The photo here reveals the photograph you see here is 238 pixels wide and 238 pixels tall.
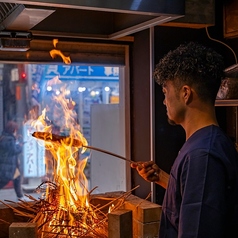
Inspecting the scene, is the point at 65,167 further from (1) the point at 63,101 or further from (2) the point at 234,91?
(2) the point at 234,91

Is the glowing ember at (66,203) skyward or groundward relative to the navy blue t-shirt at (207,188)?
groundward

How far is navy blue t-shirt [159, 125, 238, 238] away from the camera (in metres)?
1.31

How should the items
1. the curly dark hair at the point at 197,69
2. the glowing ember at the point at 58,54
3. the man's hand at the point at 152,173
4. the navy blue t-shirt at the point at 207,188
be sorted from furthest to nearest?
the glowing ember at the point at 58,54, the man's hand at the point at 152,173, the curly dark hair at the point at 197,69, the navy blue t-shirt at the point at 207,188

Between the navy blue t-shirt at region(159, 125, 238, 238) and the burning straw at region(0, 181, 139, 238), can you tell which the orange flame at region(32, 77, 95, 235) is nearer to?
the burning straw at region(0, 181, 139, 238)

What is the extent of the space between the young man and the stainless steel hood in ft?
1.37

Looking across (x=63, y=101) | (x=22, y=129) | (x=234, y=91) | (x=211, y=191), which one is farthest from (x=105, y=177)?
(x=211, y=191)

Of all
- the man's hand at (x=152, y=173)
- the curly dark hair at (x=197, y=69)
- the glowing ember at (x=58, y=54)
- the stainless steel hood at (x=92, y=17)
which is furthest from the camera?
the glowing ember at (x=58, y=54)

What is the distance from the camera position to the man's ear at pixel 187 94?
→ 4.90ft

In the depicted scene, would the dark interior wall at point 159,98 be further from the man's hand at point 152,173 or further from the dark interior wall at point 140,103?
Answer: the man's hand at point 152,173

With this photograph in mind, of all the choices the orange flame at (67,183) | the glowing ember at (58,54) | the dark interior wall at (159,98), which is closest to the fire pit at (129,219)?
the orange flame at (67,183)

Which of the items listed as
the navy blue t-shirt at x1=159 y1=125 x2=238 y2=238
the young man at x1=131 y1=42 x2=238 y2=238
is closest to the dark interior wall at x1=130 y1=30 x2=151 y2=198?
the young man at x1=131 y1=42 x2=238 y2=238

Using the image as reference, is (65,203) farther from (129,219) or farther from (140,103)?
(140,103)

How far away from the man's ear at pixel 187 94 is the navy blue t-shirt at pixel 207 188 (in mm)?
126

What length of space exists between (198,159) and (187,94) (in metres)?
0.26
